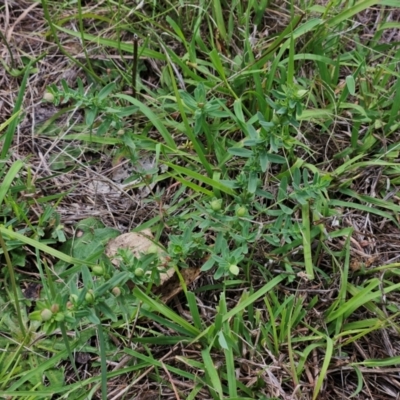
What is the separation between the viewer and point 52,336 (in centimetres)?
176

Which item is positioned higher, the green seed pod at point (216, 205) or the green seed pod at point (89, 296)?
the green seed pod at point (216, 205)

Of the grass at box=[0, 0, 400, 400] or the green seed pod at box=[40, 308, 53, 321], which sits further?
the grass at box=[0, 0, 400, 400]

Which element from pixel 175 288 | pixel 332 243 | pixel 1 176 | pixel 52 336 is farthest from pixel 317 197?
pixel 1 176

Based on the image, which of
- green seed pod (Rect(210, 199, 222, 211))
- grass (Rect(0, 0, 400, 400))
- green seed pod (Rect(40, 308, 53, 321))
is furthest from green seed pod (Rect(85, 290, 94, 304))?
green seed pod (Rect(210, 199, 222, 211))

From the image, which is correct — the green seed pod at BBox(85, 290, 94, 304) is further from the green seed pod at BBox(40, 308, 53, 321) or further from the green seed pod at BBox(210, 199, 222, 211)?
the green seed pod at BBox(210, 199, 222, 211)

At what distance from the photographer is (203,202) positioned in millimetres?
1892

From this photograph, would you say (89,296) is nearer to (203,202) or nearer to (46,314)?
(46,314)

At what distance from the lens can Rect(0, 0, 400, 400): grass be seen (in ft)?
5.49

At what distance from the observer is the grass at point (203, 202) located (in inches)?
65.9

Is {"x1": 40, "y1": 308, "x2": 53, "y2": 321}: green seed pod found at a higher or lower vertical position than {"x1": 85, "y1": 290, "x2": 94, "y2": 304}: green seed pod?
higher

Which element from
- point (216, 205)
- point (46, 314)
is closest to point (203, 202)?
point (216, 205)

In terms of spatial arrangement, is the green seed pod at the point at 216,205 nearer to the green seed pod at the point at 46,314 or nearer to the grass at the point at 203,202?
the grass at the point at 203,202

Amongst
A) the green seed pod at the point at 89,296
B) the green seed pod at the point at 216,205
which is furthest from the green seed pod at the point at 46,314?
the green seed pod at the point at 216,205

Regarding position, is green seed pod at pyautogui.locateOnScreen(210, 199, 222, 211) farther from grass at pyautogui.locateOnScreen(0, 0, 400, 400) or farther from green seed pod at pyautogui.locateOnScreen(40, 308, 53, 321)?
green seed pod at pyautogui.locateOnScreen(40, 308, 53, 321)
